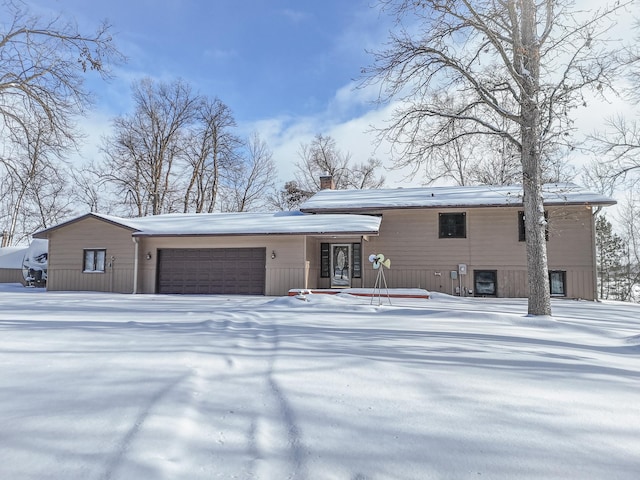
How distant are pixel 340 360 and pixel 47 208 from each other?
3702 centimetres

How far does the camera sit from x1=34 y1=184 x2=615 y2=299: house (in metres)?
14.5

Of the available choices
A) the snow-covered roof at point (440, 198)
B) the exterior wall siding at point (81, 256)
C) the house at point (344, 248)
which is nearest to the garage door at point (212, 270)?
the house at point (344, 248)

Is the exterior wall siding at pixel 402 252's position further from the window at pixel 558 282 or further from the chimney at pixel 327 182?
the chimney at pixel 327 182

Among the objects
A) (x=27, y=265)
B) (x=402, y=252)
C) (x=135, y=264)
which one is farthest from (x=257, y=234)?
(x=27, y=265)

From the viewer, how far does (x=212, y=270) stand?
15.8 meters

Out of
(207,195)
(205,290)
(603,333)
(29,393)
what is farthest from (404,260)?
(207,195)

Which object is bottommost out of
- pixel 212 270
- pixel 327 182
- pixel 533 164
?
pixel 212 270

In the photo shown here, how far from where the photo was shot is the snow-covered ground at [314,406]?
6.84ft

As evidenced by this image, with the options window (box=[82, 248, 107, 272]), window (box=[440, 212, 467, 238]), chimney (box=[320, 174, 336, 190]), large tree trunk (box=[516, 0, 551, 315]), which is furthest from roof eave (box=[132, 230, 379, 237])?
chimney (box=[320, 174, 336, 190])

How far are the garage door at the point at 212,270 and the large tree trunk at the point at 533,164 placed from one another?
978 centimetres

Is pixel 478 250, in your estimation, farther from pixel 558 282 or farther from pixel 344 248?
pixel 344 248

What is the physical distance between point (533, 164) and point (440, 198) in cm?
765

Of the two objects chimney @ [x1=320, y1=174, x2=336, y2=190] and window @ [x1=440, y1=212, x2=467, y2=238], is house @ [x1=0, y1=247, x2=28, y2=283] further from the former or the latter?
window @ [x1=440, y1=212, x2=467, y2=238]

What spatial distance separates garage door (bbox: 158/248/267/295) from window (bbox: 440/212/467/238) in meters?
7.30
